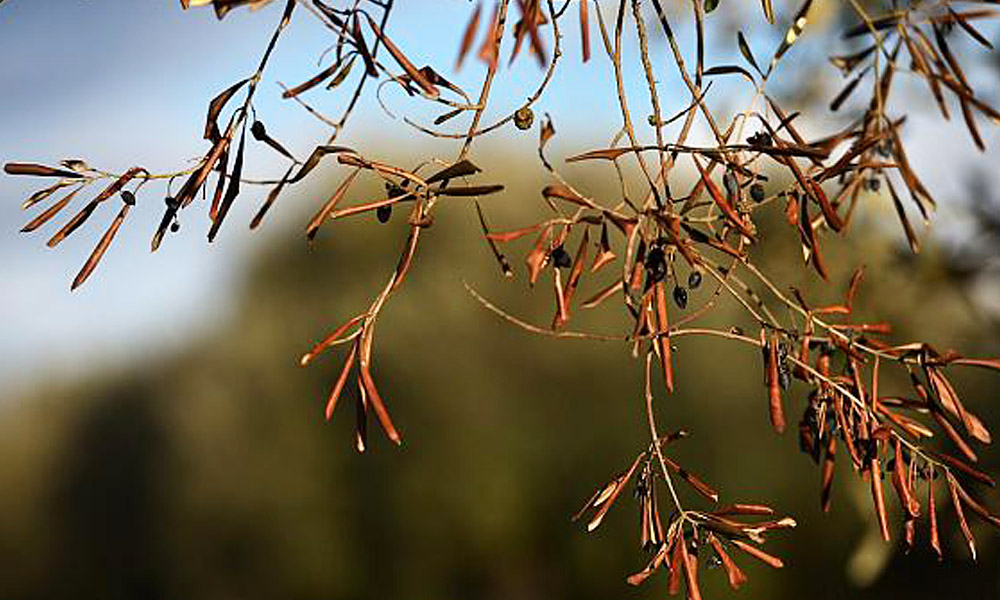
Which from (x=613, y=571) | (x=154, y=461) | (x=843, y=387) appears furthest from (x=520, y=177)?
(x=843, y=387)

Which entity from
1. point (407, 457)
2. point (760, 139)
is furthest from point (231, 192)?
point (407, 457)

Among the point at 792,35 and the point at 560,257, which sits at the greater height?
the point at 792,35

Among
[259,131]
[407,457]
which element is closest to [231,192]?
[259,131]

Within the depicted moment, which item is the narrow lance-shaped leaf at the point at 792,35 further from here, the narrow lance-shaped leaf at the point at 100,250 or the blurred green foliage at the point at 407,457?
the blurred green foliage at the point at 407,457

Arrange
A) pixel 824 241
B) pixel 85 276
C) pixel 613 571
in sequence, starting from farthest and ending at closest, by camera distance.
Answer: pixel 613 571, pixel 824 241, pixel 85 276

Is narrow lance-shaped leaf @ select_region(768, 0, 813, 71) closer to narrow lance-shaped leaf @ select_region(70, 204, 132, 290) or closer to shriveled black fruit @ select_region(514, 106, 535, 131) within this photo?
shriveled black fruit @ select_region(514, 106, 535, 131)

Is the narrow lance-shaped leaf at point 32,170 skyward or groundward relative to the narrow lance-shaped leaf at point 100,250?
skyward

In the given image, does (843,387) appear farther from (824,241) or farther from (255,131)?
(824,241)

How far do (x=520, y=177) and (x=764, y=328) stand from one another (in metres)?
5.00

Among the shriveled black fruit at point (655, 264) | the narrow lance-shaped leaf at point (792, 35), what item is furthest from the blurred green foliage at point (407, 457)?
the shriveled black fruit at point (655, 264)

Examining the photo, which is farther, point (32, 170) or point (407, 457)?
point (407, 457)

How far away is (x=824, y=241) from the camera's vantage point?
255 centimetres

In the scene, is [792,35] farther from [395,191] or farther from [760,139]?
[395,191]

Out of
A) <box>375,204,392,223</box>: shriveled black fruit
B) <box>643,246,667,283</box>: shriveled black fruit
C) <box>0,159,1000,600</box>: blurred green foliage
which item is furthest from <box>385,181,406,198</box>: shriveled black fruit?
<box>0,159,1000,600</box>: blurred green foliage
